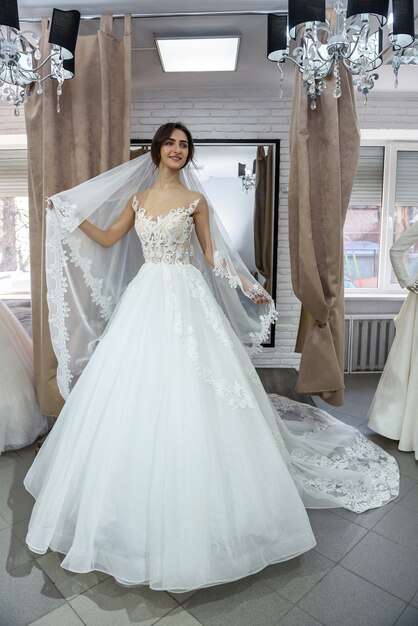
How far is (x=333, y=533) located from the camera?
6.51ft

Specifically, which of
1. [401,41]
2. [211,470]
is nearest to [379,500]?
[211,470]

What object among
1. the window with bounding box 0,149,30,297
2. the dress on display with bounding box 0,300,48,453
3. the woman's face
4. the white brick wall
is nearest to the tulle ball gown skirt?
the woman's face

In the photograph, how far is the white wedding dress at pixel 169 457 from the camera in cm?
155

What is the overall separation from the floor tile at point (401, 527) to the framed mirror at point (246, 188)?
7.39 feet

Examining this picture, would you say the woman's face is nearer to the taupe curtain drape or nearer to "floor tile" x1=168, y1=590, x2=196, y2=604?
the taupe curtain drape

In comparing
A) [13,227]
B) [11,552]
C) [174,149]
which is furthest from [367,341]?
[13,227]

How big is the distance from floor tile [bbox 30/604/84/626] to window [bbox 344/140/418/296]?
3701 mm

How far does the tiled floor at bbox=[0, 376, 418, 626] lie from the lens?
5.02ft

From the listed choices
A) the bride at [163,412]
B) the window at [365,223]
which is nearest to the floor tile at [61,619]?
A: the bride at [163,412]

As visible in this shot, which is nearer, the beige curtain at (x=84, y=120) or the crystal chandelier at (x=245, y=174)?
the beige curtain at (x=84, y=120)

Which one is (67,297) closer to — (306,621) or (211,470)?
(211,470)

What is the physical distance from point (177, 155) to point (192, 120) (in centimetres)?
200

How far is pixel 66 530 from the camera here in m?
1.73

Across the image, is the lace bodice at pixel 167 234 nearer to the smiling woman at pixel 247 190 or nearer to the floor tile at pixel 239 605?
the floor tile at pixel 239 605
